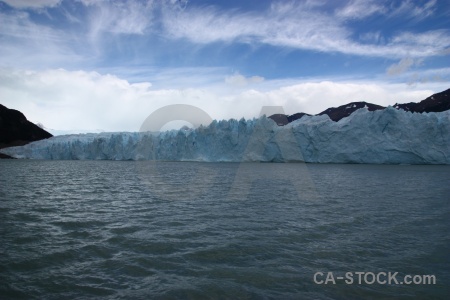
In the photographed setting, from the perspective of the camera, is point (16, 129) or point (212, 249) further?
point (16, 129)

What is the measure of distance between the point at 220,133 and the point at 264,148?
26.3ft

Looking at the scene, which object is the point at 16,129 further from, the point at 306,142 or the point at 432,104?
the point at 432,104

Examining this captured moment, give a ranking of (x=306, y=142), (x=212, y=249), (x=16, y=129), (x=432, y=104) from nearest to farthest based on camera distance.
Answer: (x=212, y=249)
(x=306, y=142)
(x=432, y=104)
(x=16, y=129)

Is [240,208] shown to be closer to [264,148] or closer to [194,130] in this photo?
[264,148]

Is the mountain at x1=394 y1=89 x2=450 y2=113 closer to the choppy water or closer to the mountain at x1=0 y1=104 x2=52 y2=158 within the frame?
the choppy water

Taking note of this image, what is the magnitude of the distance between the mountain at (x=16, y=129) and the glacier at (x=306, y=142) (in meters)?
53.0

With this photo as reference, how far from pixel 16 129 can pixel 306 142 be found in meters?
105

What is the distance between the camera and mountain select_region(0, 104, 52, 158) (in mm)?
104562

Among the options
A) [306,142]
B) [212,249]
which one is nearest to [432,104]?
[306,142]

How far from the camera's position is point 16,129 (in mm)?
109562

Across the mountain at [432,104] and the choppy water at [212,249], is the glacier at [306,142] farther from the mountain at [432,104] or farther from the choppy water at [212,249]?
the mountain at [432,104]

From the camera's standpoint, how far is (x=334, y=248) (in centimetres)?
747

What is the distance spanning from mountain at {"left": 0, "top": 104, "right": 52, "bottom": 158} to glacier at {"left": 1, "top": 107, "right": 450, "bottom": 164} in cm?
5298

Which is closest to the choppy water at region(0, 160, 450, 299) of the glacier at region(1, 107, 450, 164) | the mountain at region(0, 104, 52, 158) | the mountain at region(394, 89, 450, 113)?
the glacier at region(1, 107, 450, 164)
